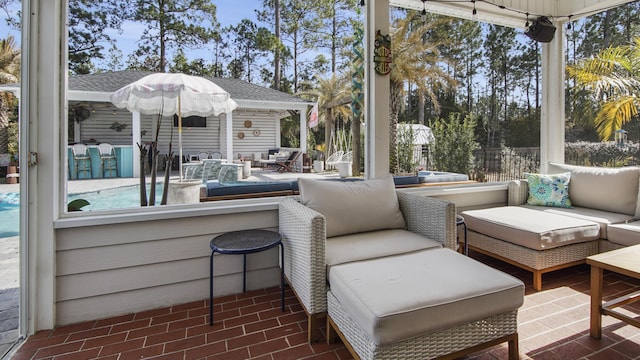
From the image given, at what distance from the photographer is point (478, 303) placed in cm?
137

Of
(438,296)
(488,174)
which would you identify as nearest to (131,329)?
(438,296)

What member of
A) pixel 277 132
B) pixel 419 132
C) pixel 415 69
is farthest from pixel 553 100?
pixel 277 132

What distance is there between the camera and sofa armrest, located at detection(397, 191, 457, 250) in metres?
2.13

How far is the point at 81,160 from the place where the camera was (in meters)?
2.37

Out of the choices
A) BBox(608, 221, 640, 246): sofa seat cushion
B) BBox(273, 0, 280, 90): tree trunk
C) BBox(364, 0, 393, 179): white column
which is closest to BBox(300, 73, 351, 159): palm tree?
BBox(273, 0, 280, 90): tree trunk

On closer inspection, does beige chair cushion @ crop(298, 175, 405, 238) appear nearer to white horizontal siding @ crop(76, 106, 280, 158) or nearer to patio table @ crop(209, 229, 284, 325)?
patio table @ crop(209, 229, 284, 325)

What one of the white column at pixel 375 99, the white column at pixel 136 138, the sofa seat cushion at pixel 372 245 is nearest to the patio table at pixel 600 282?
the sofa seat cushion at pixel 372 245

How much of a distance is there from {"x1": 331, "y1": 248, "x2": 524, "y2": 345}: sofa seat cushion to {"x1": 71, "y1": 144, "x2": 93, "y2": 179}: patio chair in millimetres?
1974

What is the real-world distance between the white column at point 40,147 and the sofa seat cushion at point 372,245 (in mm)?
1726

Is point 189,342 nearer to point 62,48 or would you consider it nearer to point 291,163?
point 62,48

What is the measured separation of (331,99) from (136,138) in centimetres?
209

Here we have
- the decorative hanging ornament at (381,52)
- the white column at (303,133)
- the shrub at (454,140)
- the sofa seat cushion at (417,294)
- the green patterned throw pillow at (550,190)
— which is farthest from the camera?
the shrub at (454,140)

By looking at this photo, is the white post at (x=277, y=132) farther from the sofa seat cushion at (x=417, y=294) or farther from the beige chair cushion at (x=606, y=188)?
the beige chair cushion at (x=606, y=188)

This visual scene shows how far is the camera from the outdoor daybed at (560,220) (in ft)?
8.21
